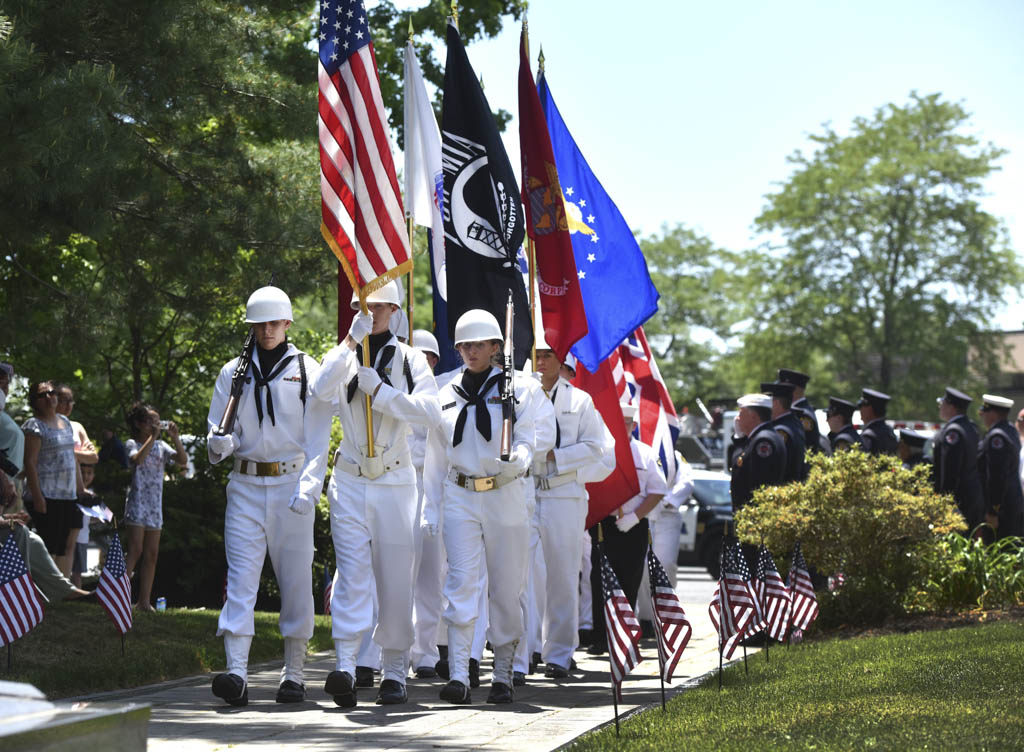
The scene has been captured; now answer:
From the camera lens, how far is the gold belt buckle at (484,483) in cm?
896

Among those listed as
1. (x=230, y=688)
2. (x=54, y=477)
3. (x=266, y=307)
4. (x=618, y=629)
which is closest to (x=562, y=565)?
Answer: (x=230, y=688)

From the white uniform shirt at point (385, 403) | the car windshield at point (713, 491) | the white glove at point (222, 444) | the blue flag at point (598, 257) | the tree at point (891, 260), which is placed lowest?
the white glove at point (222, 444)

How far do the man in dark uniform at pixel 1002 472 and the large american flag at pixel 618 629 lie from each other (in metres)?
9.18

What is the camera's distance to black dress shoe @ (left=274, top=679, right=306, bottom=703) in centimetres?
876

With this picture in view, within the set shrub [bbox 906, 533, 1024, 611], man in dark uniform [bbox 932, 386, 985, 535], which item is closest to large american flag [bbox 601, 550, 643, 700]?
shrub [bbox 906, 533, 1024, 611]

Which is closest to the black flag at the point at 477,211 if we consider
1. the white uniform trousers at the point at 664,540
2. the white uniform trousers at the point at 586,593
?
the white uniform trousers at the point at 586,593

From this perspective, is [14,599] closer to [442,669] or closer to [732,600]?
[442,669]

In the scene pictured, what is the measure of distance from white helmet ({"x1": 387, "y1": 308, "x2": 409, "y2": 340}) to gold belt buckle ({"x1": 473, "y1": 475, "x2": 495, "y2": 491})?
1.22m

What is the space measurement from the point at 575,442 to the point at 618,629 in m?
3.30

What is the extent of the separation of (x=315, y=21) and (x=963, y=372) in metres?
38.1

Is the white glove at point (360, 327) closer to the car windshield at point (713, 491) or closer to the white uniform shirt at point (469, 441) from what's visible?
the white uniform shirt at point (469, 441)

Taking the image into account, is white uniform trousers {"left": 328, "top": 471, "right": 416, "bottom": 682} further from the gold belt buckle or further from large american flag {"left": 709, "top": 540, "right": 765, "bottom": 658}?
large american flag {"left": 709, "top": 540, "right": 765, "bottom": 658}

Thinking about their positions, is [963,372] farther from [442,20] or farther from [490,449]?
[490,449]

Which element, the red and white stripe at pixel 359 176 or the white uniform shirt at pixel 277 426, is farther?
the red and white stripe at pixel 359 176
